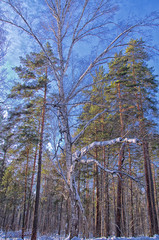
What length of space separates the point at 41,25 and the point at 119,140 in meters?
5.09

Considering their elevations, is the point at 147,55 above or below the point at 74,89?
above

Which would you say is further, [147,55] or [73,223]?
[147,55]

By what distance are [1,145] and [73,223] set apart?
53.2 ft

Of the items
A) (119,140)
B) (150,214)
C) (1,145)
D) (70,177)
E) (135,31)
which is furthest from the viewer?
(1,145)

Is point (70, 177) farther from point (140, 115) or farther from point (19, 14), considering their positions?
point (140, 115)

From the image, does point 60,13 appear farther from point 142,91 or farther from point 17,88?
point 142,91

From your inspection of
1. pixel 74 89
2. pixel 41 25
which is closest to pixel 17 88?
pixel 41 25

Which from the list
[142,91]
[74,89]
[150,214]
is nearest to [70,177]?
[74,89]

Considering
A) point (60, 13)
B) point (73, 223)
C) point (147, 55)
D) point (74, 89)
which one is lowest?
point (73, 223)

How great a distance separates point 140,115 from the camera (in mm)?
11430

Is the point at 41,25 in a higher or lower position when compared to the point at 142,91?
lower

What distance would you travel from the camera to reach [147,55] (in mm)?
5594

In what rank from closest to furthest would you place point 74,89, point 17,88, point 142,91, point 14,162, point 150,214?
point 74,89 < point 150,214 < point 17,88 < point 142,91 < point 14,162

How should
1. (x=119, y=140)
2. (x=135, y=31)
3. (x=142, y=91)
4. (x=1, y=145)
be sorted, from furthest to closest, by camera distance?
(x=1, y=145) < (x=142, y=91) < (x=135, y=31) < (x=119, y=140)
